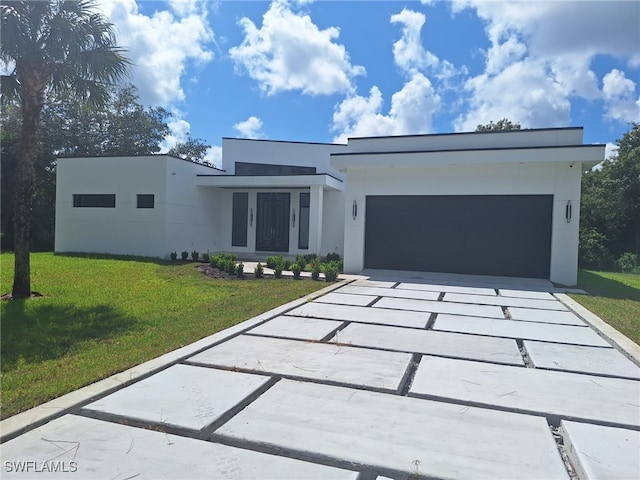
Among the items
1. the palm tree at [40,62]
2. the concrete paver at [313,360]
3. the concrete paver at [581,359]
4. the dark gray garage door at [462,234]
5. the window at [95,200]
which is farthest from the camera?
the window at [95,200]

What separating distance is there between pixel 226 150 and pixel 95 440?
2024 centimetres

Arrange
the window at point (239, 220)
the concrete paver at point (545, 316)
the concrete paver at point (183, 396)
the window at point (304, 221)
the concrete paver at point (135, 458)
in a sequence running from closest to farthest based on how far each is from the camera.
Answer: the concrete paver at point (135, 458), the concrete paver at point (183, 396), the concrete paver at point (545, 316), the window at point (304, 221), the window at point (239, 220)

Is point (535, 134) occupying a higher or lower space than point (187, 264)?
higher

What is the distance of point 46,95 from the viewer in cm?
830

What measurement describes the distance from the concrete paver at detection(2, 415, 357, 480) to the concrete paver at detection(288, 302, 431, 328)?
3.95 meters

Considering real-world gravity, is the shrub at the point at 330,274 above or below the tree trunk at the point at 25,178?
below

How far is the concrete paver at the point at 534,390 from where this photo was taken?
335 cm

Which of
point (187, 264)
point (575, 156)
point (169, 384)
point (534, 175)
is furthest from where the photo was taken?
point (187, 264)

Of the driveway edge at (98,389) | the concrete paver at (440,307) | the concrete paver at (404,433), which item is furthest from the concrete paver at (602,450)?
the concrete paver at (440,307)

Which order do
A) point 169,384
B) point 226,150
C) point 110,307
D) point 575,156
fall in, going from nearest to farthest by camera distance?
point 169,384 < point 110,307 < point 575,156 < point 226,150

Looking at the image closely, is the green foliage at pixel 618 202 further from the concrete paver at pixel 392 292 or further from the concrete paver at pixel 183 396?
the concrete paver at pixel 183 396

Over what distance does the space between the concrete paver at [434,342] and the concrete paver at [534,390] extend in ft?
1.17

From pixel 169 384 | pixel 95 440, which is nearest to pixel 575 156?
pixel 169 384

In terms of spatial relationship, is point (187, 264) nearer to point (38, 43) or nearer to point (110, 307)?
point (110, 307)
